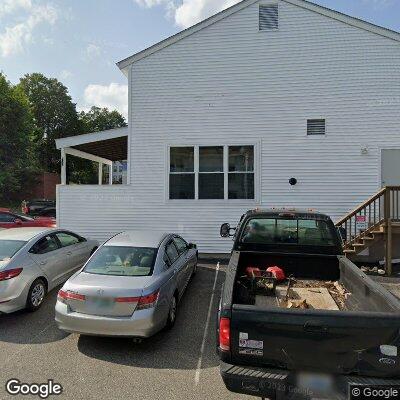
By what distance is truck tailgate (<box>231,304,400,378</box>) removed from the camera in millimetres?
2756

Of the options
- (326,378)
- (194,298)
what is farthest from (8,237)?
(326,378)

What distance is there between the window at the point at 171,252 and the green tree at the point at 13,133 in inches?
984

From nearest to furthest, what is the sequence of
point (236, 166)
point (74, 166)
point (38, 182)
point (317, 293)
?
point (317, 293)
point (236, 166)
point (38, 182)
point (74, 166)

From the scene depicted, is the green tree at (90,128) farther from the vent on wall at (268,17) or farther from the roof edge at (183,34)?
the vent on wall at (268,17)

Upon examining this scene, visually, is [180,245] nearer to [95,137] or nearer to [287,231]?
[287,231]

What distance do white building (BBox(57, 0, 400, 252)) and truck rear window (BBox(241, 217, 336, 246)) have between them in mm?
5267

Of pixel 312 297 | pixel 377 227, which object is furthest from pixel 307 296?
pixel 377 227

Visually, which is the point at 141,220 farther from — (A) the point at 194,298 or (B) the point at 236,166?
(A) the point at 194,298

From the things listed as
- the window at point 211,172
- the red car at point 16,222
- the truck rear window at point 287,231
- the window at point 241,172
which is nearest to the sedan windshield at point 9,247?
the truck rear window at point 287,231

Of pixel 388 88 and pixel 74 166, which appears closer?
pixel 388 88

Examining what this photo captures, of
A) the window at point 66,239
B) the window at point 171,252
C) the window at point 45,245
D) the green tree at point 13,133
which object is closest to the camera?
the window at point 171,252

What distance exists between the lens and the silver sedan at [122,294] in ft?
14.6

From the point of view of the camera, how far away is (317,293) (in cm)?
437

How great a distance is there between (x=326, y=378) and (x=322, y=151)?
8.47m
